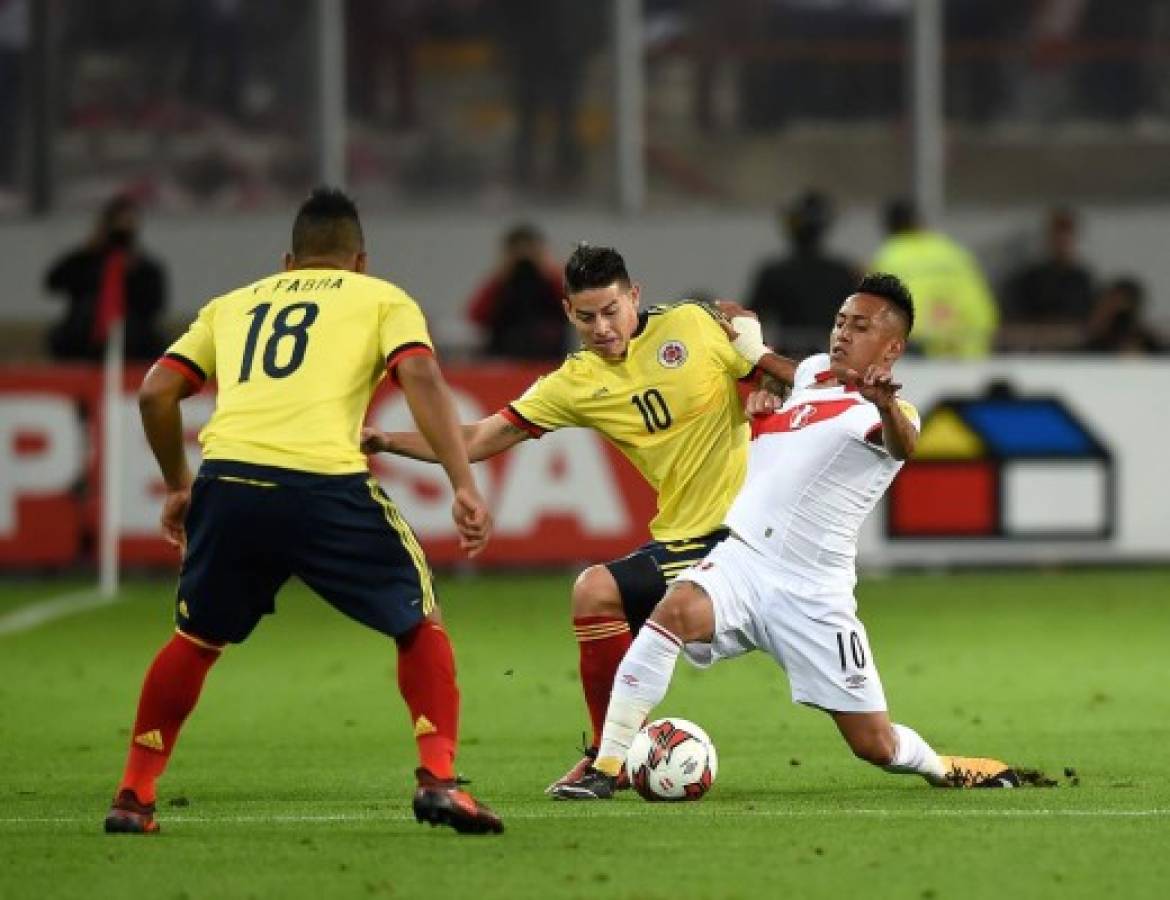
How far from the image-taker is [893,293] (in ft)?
30.0

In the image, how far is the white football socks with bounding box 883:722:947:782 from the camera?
30.6 feet

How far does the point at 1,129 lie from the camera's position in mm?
22500

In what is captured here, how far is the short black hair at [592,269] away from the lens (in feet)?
30.9

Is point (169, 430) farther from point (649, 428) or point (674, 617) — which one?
point (649, 428)

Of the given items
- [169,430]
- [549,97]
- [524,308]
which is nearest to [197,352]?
[169,430]

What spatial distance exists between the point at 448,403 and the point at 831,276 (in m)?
11.5

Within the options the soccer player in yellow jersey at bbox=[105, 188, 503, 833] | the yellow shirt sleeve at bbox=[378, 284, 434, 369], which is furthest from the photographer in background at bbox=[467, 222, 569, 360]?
the yellow shirt sleeve at bbox=[378, 284, 434, 369]

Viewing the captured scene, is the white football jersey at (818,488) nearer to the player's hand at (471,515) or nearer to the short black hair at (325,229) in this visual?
the player's hand at (471,515)

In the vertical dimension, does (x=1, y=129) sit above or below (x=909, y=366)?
above

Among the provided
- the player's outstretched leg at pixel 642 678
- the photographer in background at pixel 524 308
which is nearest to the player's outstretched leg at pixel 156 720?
the player's outstretched leg at pixel 642 678

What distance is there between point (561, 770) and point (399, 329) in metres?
2.43

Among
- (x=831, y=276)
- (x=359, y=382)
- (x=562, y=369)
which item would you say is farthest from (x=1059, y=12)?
(x=359, y=382)

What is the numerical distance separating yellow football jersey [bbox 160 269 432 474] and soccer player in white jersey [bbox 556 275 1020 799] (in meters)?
1.40

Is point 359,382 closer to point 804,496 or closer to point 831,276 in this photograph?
point 804,496
